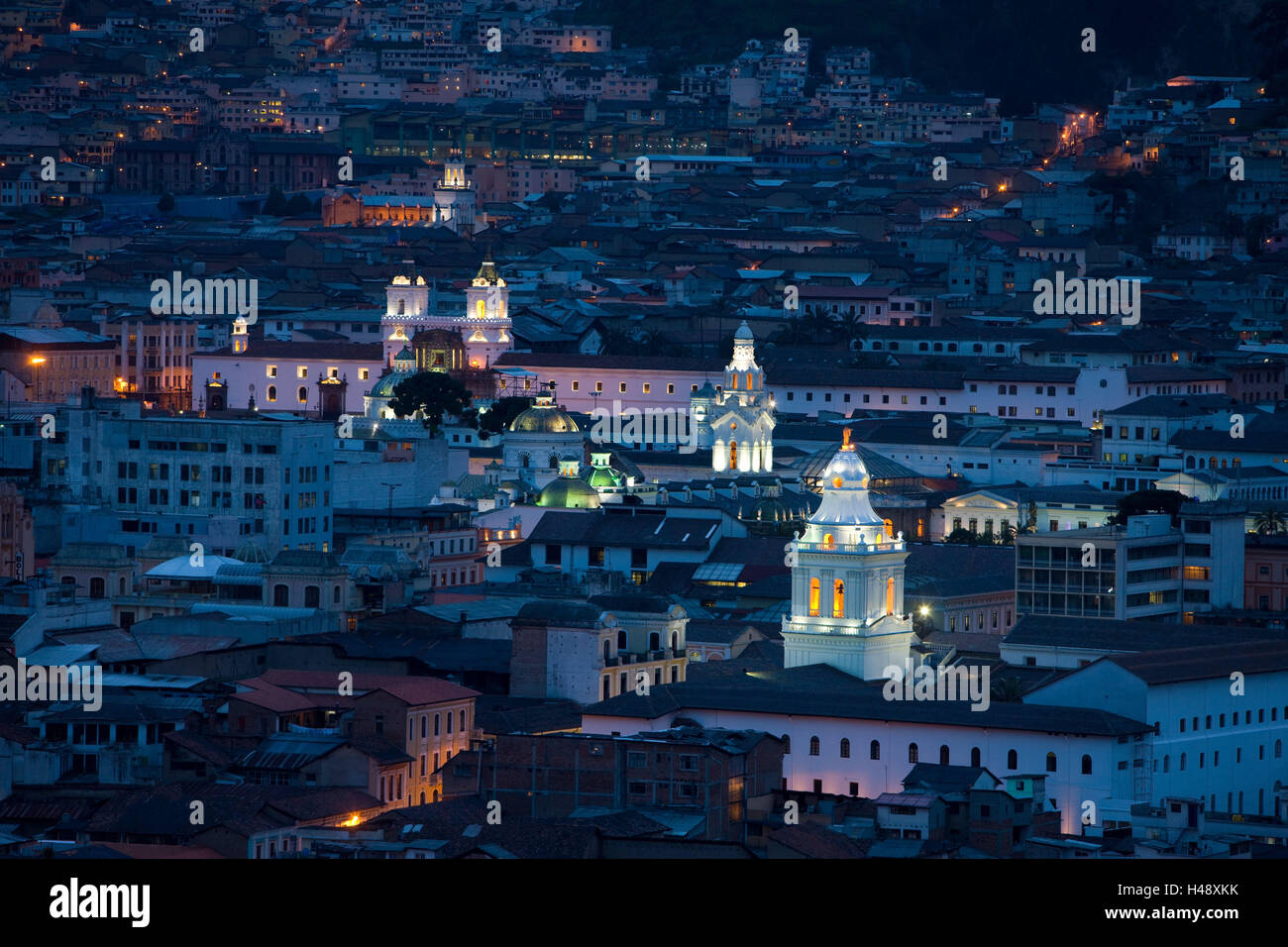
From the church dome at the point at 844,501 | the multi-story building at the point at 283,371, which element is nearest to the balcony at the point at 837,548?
the church dome at the point at 844,501

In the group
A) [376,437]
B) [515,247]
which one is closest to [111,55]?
[515,247]

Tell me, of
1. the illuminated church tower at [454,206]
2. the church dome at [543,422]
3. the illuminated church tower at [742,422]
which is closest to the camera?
the illuminated church tower at [742,422]

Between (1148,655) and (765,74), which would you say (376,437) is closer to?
(1148,655)

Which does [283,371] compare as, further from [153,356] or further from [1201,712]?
[1201,712]

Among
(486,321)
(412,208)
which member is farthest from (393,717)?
(412,208)

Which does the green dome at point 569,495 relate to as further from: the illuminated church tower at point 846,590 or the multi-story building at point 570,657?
the illuminated church tower at point 846,590
